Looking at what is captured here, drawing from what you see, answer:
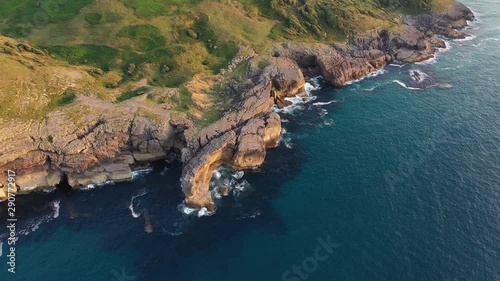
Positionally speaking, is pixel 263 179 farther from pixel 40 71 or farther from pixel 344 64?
pixel 40 71

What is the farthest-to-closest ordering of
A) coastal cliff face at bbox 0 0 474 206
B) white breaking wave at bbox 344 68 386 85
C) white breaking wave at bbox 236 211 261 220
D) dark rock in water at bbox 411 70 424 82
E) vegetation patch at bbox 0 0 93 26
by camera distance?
white breaking wave at bbox 344 68 386 85 < dark rock in water at bbox 411 70 424 82 < vegetation patch at bbox 0 0 93 26 < coastal cliff face at bbox 0 0 474 206 < white breaking wave at bbox 236 211 261 220

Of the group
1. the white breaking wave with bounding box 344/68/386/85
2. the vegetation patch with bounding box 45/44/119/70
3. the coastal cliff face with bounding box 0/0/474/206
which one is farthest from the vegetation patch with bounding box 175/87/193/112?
the white breaking wave with bounding box 344/68/386/85

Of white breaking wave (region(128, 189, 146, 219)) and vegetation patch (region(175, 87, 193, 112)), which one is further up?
vegetation patch (region(175, 87, 193, 112))

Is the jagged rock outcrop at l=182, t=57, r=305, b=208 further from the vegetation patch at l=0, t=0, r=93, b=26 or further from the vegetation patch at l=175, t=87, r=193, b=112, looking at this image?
the vegetation patch at l=0, t=0, r=93, b=26

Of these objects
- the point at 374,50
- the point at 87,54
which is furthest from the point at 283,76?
the point at 87,54

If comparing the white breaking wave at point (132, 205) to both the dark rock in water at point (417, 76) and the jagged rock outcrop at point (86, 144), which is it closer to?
the jagged rock outcrop at point (86, 144)
